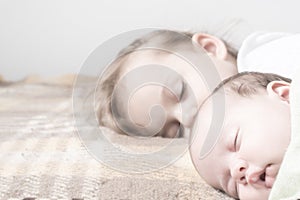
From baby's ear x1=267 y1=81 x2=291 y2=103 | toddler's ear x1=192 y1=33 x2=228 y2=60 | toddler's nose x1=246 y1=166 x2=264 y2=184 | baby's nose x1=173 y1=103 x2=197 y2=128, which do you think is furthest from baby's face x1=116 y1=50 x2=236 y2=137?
toddler's nose x1=246 y1=166 x2=264 y2=184

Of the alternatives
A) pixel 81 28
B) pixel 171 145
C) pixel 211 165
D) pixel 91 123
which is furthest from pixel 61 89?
pixel 211 165

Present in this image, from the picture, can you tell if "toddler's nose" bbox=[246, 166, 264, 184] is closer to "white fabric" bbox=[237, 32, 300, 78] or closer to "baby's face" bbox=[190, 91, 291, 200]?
"baby's face" bbox=[190, 91, 291, 200]

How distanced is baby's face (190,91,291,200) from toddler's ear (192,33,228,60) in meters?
0.43

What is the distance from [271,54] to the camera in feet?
4.14

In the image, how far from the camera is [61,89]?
6.33ft

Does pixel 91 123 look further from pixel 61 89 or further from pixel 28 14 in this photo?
pixel 28 14

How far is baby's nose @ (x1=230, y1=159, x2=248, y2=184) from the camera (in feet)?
2.77

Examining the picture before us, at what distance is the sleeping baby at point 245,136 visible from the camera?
0.82 meters

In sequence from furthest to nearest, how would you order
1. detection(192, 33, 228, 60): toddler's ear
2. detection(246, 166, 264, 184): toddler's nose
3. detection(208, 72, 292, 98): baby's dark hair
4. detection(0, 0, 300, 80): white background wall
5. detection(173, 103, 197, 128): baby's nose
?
1. detection(0, 0, 300, 80): white background wall
2. detection(192, 33, 228, 60): toddler's ear
3. detection(173, 103, 197, 128): baby's nose
4. detection(208, 72, 292, 98): baby's dark hair
5. detection(246, 166, 264, 184): toddler's nose

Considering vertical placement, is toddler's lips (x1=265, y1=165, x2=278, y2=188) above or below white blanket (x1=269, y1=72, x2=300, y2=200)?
below

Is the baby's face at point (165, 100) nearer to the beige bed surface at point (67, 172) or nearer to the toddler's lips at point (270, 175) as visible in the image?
the beige bed surface at point (67, 172)

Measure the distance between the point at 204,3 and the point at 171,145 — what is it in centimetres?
94

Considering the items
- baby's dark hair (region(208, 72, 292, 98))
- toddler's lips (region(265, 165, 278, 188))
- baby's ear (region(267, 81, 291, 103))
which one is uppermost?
baby's ear (region(267, 81, 291, 103))

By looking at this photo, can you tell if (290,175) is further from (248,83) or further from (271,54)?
(271,54)
